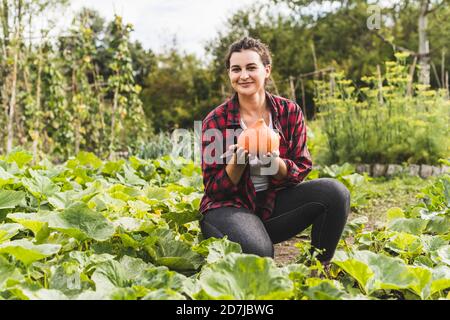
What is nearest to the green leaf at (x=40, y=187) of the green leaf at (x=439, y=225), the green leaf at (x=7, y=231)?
the green leaf at (x=7, y=231)

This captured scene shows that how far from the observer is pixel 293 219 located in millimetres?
2271

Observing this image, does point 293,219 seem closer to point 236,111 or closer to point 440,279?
point 236,111

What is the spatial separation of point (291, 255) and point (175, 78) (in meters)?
10.8

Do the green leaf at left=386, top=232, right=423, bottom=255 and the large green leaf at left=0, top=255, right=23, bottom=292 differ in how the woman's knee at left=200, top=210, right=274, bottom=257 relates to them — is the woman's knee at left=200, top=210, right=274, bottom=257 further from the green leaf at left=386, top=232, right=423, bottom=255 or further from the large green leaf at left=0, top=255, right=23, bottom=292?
the large green leaf at left=0, top=255, right=23, bottom=292

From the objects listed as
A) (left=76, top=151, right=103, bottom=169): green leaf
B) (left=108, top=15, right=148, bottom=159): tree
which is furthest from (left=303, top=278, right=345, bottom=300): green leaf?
(left=108, top=15, right=148, bottom=159): tree

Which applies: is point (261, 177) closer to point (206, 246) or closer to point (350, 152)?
point (206, 246)

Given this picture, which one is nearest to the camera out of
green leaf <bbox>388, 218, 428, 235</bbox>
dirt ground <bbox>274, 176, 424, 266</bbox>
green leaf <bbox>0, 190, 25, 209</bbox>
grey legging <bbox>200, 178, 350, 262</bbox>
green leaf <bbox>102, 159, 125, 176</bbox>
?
grey legging <bbox>200, 178, 350, 262</bbox>

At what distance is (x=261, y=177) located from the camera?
7.51 ft

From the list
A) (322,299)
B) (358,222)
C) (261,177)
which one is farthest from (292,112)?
(322,299)

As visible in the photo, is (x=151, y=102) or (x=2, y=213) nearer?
(x=2, y=213)

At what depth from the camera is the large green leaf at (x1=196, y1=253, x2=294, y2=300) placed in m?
1.48

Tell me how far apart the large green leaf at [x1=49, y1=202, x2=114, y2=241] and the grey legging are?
1.38 ft

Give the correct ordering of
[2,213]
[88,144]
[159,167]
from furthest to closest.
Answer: [88,144] < [159,167] < [2,213]

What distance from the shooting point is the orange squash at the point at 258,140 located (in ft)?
6.73
